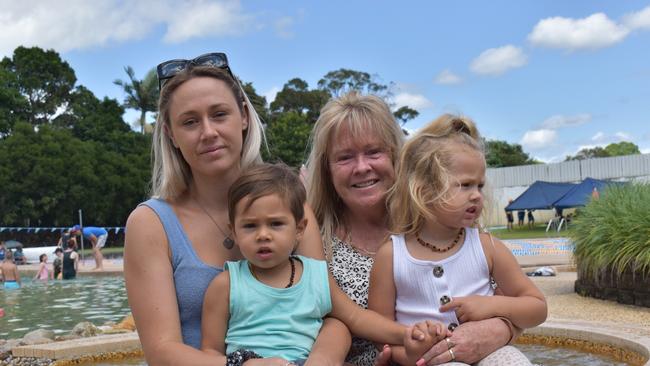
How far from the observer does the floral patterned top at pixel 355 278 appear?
2928 millimetres

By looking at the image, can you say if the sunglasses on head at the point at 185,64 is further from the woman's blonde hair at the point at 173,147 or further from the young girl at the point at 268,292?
the young girl at the point at 268,292

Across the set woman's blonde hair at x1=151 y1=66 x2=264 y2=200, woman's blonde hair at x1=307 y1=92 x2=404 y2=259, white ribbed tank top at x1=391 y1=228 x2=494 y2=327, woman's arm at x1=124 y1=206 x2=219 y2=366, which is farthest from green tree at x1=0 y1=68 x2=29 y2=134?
white ribbed tank top at x1=391 y1=228 x2=494 y2=327

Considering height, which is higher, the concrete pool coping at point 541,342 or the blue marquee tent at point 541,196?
the blue marquee tent at point 541,196

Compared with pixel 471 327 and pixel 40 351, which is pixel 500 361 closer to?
pixel 471 327

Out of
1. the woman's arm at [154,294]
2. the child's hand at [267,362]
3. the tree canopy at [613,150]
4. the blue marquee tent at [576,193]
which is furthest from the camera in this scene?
the tree canopy at [613,150]

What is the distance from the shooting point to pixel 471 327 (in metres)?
2.49

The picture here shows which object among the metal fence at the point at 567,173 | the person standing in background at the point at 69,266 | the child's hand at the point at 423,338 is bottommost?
the person standing in background at the point at 69,266

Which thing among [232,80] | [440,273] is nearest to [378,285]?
[440,273]

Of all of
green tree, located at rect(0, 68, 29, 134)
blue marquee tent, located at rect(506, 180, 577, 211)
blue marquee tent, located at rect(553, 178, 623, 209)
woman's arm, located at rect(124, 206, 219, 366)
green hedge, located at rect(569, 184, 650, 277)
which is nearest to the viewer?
woman's arm, located at rect(124, 206, 219, 366)

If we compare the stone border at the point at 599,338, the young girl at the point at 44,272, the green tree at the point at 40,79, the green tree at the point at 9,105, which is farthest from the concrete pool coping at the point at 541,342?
the green tree at the point at 40,79

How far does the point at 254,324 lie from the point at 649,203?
329 inches

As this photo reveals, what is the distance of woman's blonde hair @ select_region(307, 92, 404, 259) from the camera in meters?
3.20

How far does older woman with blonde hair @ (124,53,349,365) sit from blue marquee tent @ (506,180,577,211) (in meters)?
31.6

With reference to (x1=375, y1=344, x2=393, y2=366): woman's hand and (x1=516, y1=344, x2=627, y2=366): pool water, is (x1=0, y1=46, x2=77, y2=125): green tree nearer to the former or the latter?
(x1=516, y1=344, x2=627, y2=366): pool water
